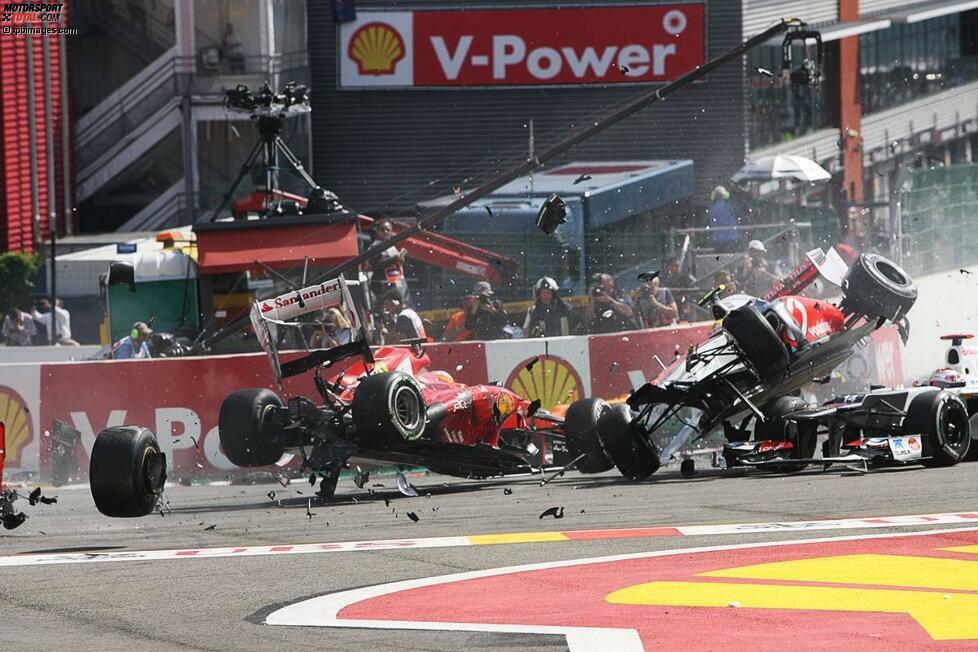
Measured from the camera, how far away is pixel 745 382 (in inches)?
547

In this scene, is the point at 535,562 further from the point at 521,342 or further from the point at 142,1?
the point at 142,1

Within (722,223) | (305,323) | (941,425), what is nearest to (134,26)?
(722,223)

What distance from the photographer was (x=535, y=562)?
9.12 meters

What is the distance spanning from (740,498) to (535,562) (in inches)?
126

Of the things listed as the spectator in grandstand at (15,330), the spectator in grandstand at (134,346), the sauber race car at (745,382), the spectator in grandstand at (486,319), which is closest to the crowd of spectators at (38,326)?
the spectator in grandstand at (15,330)

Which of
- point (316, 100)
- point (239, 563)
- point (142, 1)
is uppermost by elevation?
point (142, 1)

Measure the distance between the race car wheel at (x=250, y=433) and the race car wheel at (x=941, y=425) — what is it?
5.07m

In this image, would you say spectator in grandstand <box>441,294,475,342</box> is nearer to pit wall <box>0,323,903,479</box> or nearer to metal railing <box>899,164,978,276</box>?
pit wall <box>0,323,903,479</box>

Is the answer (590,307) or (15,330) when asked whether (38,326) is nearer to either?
(15,330)

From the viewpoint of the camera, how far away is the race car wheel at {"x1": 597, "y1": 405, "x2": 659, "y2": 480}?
1374 centimetres

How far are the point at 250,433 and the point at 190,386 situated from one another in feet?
10.6

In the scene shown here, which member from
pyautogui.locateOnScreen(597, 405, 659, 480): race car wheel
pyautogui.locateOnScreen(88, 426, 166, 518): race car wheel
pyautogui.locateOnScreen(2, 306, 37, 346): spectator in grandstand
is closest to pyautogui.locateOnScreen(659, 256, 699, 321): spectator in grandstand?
pyautogui.locateOnScreen(597, 405, 659, 480): race car wheel

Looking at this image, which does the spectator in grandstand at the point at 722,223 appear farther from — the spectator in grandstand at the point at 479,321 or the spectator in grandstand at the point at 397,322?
the spectator in grandstand at the point at 397,322

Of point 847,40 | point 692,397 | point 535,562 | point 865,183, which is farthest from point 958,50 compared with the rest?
point 535,562
